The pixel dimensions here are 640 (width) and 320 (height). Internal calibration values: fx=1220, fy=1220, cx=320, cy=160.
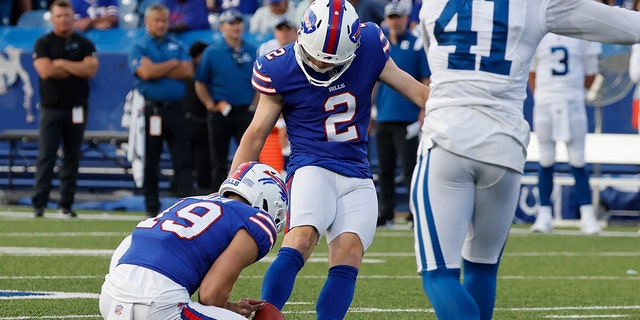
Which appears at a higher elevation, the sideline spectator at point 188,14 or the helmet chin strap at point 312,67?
the helmet chin strap at point 312,67

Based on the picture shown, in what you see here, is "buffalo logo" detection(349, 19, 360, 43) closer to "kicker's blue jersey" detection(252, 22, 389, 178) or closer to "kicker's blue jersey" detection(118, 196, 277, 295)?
"kicker's blue jersey" detection(252, 22, 389, 178)

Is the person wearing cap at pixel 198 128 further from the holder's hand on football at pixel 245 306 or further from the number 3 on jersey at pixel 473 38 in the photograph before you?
the number 3 on jersey at pixel 473 38

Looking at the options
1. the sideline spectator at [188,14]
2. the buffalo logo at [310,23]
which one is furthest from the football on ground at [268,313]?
the sideline spectator at [188,14]

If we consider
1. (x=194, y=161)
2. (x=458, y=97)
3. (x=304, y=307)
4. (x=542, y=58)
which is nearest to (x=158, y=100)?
(x=194, y=161)

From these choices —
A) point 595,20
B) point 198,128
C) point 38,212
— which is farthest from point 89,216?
point 595,20

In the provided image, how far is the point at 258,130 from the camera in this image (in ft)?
16.1

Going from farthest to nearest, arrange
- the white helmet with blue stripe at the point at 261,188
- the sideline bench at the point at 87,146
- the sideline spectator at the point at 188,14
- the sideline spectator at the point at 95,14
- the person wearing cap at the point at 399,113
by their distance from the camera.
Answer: the sideline spectator at the point at 95,14 < the sideline spectator at the point at 188,14 < the sideline bench at the point at 87,146 < the person wearing cap at the point at 399,113 < the white helmet with blue stripe at the point at 261,188

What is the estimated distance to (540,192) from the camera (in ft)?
36.5

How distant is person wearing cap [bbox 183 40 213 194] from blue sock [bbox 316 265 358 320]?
28.3 feet

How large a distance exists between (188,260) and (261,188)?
42 cm

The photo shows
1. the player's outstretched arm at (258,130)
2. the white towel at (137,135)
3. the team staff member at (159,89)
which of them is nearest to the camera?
the player's outstretched arm at (258,130)

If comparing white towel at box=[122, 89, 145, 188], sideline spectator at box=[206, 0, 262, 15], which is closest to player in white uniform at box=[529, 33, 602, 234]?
white towel at box=[122, 89, 145, 188]

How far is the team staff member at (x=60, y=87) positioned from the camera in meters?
11.4

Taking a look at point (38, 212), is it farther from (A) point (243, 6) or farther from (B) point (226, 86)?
(A) point (243, 6)
